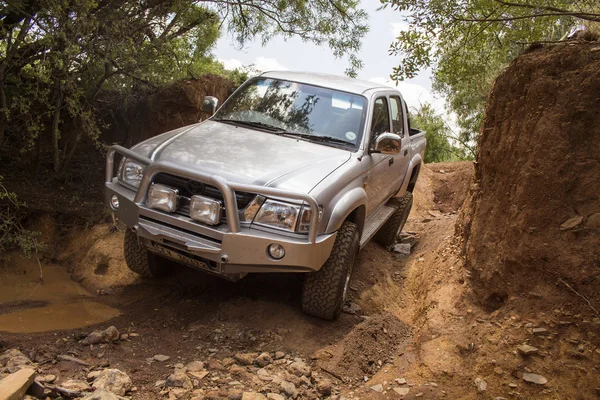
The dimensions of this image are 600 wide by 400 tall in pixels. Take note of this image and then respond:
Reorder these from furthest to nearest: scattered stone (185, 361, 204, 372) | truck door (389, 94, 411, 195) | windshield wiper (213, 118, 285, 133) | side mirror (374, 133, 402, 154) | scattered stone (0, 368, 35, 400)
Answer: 1. truck door (389, 94, 411, 195)
2. windshield wiper (213, 118, 285, 133)
3. side mirror (374, 133, 402, 154)
4. scattered stone (185, 361, 204, 372)
5. scattered stone (0, 368, 35, 400)

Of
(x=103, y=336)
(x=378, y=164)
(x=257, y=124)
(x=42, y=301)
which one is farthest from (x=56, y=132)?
(x=378, y=164)

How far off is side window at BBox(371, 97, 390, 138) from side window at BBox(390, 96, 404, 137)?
0.27 metres

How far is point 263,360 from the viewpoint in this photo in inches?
152

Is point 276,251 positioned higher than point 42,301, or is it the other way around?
point 276,251

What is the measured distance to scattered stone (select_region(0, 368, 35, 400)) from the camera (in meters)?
2.88

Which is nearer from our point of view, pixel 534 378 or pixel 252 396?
pixel 252 396

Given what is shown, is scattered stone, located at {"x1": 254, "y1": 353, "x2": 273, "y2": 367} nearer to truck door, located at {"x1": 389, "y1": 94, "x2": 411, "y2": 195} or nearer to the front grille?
the front grille

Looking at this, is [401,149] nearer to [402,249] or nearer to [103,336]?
[402,249]

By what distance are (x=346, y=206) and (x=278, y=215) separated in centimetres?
64

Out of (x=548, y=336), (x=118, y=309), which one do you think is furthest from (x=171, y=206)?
(x=548, y=336)

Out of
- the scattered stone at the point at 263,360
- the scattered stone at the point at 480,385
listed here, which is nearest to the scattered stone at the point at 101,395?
the scattered stone at the point at 263,360

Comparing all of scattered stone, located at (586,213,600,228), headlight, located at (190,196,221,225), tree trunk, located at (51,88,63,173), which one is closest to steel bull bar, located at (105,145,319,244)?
headlight, located at (190,196,221,225)

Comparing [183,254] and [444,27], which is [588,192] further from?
[183,254]

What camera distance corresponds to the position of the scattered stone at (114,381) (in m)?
3.24
